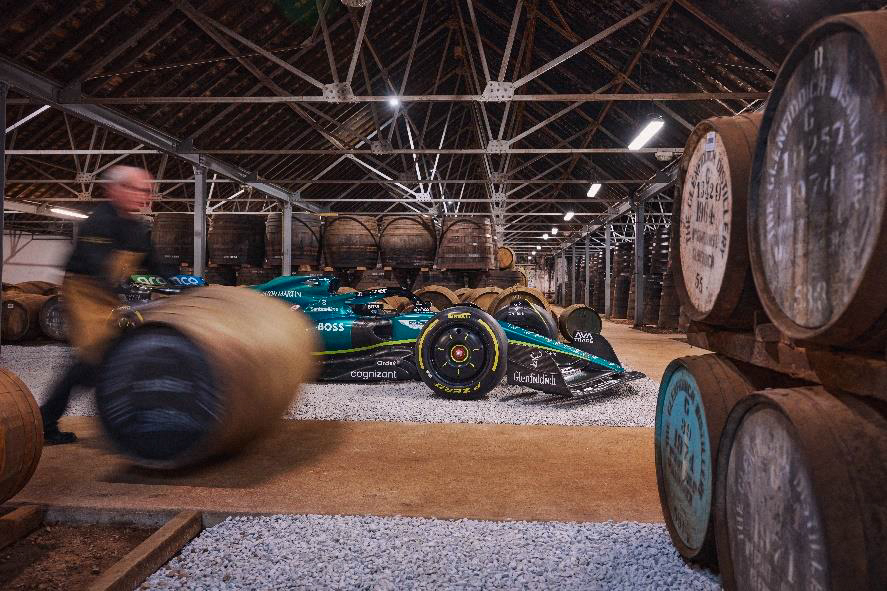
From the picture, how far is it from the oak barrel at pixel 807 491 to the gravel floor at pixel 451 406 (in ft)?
12.4

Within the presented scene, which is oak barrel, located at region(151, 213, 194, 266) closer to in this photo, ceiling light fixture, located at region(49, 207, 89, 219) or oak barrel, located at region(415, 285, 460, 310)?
oak barrel, located at region(415, 285, 460, 310)

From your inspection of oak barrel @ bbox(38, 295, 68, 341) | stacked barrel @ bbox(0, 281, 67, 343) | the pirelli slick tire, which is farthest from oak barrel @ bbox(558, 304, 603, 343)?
oak barrel @ bbox(38, 295, 68, 341)

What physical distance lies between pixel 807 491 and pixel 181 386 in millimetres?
3262

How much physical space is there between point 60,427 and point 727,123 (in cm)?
560

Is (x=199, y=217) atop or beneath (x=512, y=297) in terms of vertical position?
atop

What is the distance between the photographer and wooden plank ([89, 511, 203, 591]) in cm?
230

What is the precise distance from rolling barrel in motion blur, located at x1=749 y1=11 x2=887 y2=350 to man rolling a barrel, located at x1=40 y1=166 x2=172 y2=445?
4.04 metres

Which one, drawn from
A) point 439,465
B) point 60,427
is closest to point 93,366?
point 60,427

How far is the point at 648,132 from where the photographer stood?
11602 mm

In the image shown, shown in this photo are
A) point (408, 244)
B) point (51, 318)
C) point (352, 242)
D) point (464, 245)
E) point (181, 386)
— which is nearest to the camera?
point (181, 386)

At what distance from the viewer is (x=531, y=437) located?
505cm

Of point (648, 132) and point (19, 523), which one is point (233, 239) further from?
point (19, 523)

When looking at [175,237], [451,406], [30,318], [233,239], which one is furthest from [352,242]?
[451,406]

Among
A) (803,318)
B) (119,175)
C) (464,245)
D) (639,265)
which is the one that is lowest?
(803,318)
